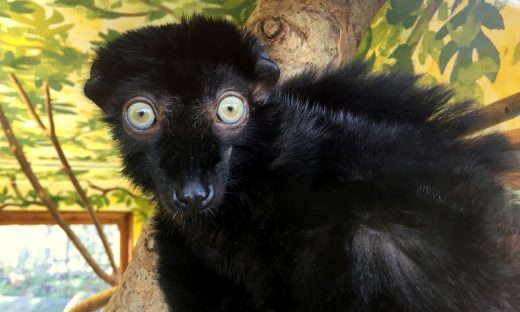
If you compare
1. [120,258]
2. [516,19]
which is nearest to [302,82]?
[516,19]

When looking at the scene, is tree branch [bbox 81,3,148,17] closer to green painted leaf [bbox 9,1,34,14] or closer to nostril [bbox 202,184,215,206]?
green painted leaf [bbox 9,1,34,14]

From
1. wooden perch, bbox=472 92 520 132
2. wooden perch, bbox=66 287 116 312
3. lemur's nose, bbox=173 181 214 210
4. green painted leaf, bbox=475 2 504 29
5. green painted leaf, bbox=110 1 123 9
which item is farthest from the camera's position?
wooden perch, bbox=66 287 116 312

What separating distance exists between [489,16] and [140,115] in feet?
3.39

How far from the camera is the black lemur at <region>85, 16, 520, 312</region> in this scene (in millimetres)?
709

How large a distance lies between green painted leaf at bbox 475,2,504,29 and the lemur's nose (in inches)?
40.3

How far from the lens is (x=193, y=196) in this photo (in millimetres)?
690

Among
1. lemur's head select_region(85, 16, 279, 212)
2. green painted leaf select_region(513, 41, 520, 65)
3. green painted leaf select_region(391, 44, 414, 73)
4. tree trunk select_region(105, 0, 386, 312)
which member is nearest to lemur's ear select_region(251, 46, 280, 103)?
lemur's head select_region(85, 16, 279, 212)

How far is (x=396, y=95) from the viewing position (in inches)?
37.1

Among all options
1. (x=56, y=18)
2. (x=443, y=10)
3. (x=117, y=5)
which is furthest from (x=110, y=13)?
(x=443, y=10)

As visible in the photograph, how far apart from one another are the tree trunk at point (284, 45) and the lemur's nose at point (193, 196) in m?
0.45

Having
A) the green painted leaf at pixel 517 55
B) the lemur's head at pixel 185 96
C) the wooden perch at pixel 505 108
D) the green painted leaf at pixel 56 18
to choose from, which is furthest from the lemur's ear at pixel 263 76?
the green painted leaf at pixel 56 18

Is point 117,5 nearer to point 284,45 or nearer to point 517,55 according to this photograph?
point 284,45

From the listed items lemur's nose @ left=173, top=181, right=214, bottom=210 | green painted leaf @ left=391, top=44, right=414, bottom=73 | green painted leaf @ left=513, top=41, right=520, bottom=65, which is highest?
green painted leaf @ left=513, top=41, right=520, bottom=65

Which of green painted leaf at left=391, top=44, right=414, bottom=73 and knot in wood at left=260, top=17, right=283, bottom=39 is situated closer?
knot in wood at left=260, top=17, right=283, bottom=39
